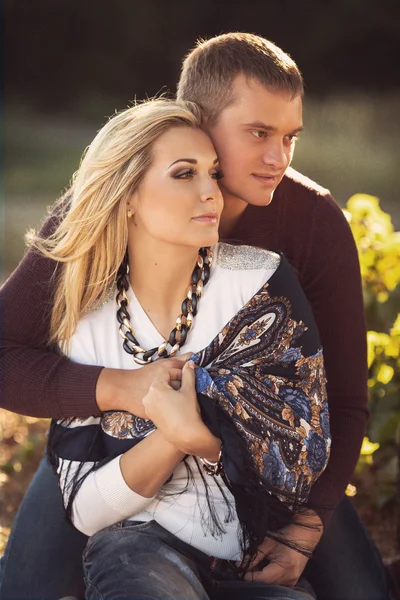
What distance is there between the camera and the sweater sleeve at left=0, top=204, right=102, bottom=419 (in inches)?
91.5

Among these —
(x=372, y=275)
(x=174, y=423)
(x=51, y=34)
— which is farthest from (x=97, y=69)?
(x=174, y=423)

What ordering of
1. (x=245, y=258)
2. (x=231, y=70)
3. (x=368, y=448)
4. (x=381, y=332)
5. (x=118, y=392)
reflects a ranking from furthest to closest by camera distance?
(x=381, y=332), (x=368, y=448), (x=231, y=70), (x=245, y=258), (x=118, y=392)

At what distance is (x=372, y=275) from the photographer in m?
3.62

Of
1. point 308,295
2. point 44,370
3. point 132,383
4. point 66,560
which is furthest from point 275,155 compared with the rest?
point 66,560

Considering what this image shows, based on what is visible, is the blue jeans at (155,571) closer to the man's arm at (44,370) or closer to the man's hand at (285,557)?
the man's hand at (285,557)

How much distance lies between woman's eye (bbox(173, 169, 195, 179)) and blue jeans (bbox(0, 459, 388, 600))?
3.27 feet

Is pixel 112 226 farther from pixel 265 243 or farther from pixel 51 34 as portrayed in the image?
pixel 51 34

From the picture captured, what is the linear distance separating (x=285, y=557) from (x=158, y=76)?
8.50m

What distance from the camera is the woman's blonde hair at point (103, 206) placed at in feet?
7.49

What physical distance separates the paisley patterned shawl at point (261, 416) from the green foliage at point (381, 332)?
113cm

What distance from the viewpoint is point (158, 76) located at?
33.4ft

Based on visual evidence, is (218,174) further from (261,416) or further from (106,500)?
(106,500)

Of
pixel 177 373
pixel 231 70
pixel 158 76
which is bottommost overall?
pixel 177 373

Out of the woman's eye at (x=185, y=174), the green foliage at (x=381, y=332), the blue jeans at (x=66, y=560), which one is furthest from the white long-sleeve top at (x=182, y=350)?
the green foliage at (x=381, y=332)
